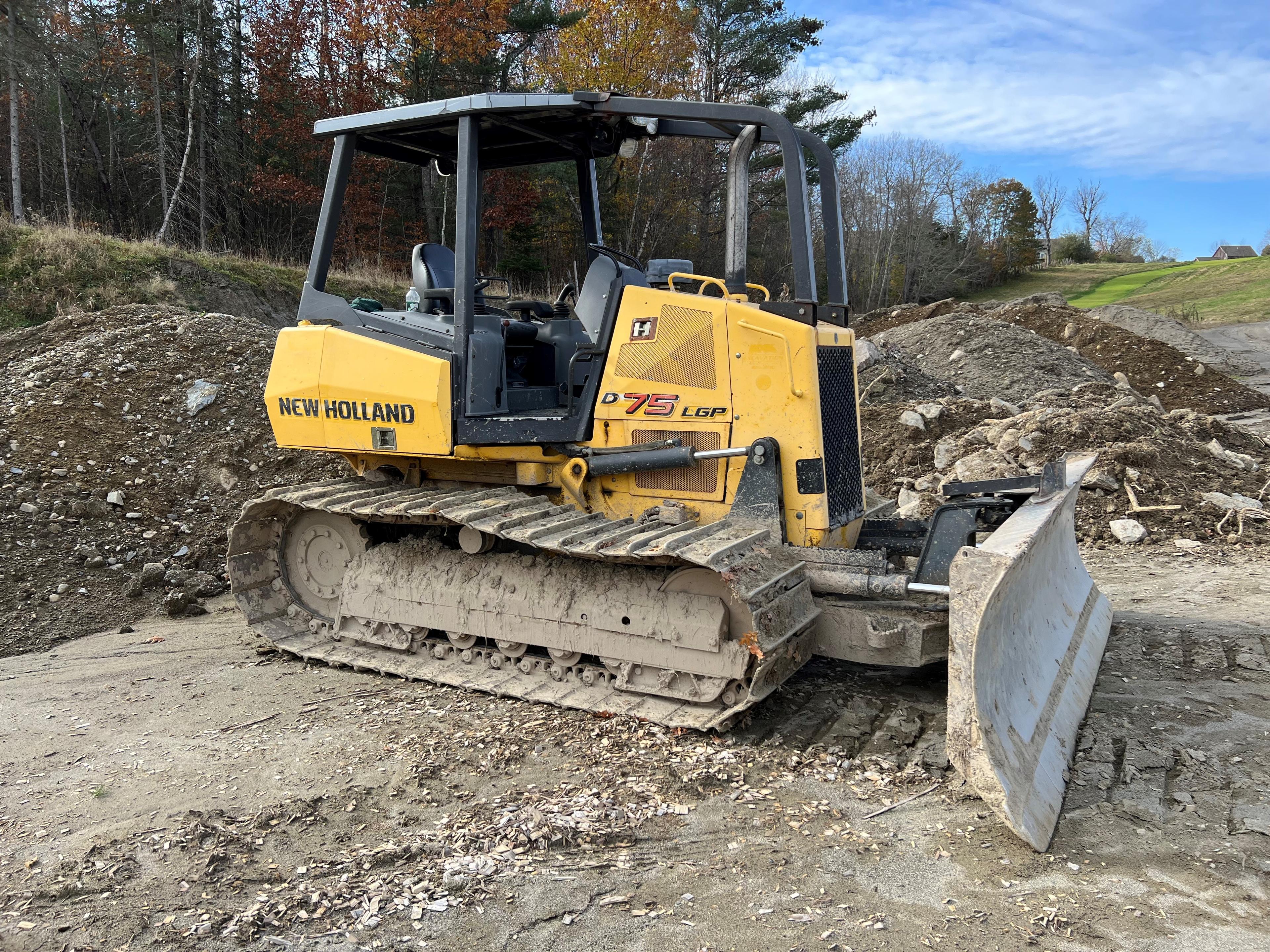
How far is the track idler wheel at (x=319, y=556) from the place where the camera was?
18.1ft

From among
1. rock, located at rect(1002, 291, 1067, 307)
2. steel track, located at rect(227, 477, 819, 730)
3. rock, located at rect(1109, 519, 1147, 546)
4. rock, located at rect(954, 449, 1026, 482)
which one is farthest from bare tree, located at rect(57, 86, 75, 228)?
rock, located at rect(1002, 291, 1067, 307)

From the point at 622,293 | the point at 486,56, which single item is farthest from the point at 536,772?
the point at 486,56

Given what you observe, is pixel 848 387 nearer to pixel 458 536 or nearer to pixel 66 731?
pixel 458 536

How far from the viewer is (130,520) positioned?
24.2 ft

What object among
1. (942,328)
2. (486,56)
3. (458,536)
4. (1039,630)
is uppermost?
(486,56)

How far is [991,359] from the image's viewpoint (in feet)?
51.9

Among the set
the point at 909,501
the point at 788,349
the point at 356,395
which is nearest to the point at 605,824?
the point at 788,349

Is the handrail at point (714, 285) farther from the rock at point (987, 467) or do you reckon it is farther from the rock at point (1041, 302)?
the rock at point (1041, 302)

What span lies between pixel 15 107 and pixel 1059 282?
49.6 m

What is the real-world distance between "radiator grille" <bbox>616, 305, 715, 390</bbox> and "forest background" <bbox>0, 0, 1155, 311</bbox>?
48.5ft

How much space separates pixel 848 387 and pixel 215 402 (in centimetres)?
669

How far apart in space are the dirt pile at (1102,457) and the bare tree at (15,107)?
17.5m

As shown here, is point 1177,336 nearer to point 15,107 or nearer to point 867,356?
point 867,356

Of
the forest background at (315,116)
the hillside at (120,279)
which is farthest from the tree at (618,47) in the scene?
the hillside at (120,279)
